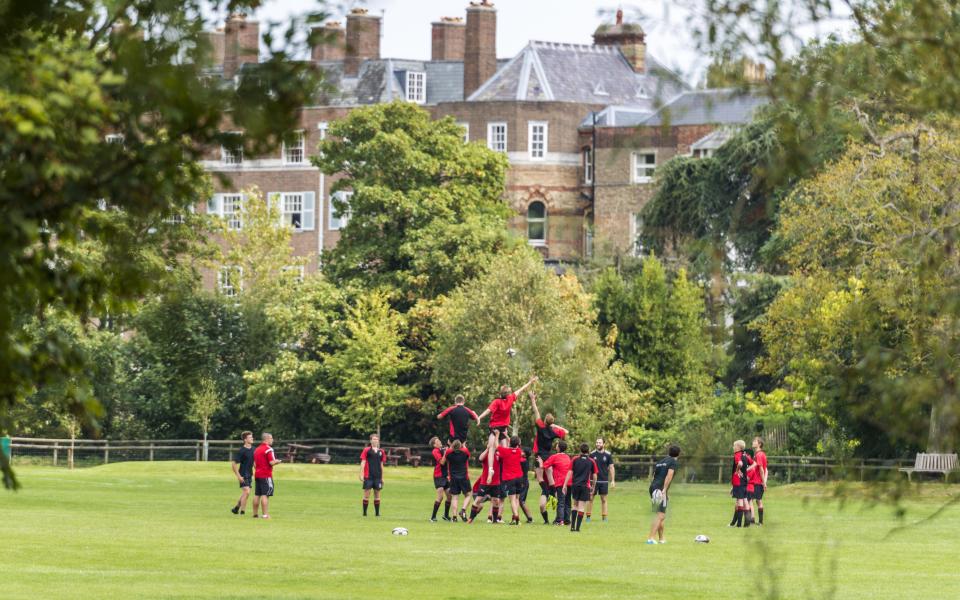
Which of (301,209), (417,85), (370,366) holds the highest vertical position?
(417,85)

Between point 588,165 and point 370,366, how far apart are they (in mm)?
31567

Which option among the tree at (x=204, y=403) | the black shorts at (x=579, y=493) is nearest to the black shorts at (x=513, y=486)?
the black shorts at (x=579, y=493)

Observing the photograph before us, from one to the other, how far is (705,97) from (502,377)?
48357mm

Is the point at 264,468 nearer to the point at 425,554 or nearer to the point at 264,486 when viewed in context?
the point at 264,486

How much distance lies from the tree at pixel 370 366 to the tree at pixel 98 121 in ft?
180

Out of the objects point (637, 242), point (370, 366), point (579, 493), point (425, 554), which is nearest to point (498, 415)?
point (579, 493)

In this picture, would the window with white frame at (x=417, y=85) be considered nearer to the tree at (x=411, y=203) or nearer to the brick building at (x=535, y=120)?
the brick building at (x=535, y=120)

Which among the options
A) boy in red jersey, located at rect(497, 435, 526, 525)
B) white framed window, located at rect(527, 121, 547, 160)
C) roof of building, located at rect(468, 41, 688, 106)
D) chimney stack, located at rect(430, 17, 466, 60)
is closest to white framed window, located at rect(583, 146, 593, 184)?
white framed window, located at rect(527, 121, 547, 160)

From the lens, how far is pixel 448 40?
102 m

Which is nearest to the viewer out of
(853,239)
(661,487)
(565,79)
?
(661,487)

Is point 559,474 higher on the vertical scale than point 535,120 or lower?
lower

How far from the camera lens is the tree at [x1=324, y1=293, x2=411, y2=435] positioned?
209 ft

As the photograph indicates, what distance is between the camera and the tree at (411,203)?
2564 inches

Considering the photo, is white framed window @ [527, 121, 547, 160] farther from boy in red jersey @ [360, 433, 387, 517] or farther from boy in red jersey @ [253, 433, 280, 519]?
boy in red jersey @ [253, 433, 280, 519]
